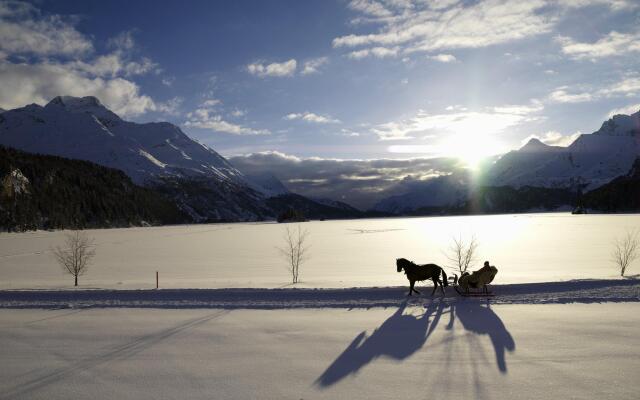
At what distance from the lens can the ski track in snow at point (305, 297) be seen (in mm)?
15828

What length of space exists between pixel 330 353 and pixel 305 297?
23.3 ft

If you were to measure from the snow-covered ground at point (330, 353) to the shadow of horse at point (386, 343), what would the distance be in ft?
0.11

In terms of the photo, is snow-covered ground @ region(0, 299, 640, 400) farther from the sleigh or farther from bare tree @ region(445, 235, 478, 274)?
bare tree @ region(445, 235, 478, 274)

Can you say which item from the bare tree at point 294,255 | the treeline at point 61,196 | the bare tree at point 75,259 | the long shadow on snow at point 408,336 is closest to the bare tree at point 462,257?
the long shadow on snow at point 408,336

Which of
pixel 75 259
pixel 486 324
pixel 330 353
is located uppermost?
pixel 75 259

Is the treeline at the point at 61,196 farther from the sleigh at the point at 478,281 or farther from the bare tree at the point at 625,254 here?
the bare tree at the point at 625,254

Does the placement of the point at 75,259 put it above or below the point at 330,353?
above

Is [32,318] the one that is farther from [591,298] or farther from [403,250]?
[403,250]

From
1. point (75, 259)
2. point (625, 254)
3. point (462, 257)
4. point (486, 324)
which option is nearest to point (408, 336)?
point (486, 324)

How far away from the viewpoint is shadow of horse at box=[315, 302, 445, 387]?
925cm

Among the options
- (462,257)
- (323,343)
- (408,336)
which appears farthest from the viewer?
(462,257)

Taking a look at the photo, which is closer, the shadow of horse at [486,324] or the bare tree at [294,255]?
the shadow of horse at [486,324]

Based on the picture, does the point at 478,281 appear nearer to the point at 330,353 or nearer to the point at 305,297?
the point at 305,297

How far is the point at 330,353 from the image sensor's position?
10.4 m
